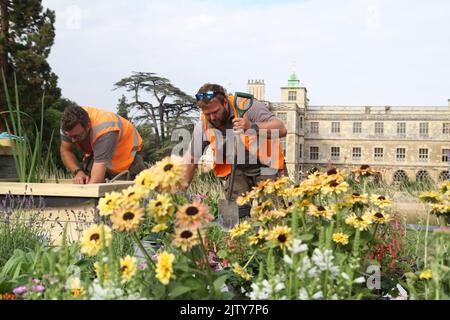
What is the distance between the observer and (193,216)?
1.24 m

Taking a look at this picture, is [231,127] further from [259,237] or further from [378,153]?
[378,153]

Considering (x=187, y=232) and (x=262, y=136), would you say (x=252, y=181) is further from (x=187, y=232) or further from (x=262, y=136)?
(x=187, y=232)

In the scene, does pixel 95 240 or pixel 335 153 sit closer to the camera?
pixel 95 240

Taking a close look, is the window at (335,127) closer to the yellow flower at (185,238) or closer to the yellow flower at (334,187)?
the yellow flower at (334,187)

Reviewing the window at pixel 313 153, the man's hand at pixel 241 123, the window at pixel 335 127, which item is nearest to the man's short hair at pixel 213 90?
the man's hand at pixel 241 123

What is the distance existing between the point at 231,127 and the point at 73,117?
3.40 ft

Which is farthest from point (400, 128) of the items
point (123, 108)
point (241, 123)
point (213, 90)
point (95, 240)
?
point (95, 240)

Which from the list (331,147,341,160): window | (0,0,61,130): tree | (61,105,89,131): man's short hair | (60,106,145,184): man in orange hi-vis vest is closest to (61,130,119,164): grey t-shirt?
(60,106,145,184): man in orange hi-vis vest

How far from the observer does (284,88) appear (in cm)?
4425

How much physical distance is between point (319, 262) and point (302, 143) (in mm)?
42044

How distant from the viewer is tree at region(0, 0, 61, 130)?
51.2 ft

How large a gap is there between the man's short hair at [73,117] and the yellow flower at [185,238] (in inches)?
84.7

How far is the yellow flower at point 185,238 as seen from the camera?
124 cm
